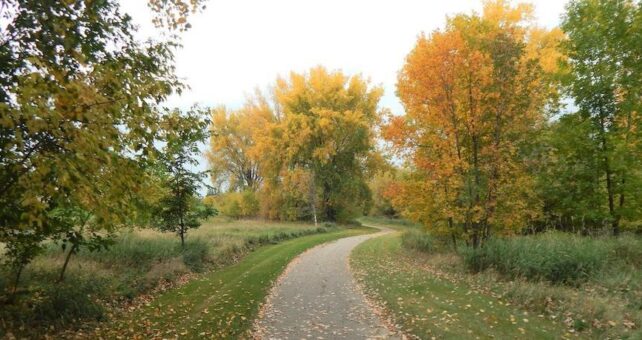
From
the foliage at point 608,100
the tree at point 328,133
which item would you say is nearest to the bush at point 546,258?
Answer: the foliage at point 608,100

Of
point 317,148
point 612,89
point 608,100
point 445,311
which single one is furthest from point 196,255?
point 317,148

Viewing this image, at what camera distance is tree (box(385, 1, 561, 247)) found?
45.8 feet

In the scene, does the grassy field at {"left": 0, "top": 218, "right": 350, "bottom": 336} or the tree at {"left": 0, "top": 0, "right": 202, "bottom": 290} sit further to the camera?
the grassy field at {"left": 0, "top": 218, "right": 350, "bottom": 336}

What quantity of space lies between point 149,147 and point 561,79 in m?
16.6

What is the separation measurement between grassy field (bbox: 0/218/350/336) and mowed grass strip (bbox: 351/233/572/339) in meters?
6.32

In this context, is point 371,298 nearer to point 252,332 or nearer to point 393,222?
point 252,332

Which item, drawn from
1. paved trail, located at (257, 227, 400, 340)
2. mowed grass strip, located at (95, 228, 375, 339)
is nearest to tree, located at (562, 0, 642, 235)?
paved trail, located at (257, 227, 400, 340)

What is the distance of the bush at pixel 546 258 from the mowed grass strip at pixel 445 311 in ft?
5.51

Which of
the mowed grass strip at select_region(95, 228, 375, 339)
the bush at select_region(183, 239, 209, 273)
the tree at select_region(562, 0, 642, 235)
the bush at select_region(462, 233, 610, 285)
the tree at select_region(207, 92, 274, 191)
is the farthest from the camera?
the tree at select_region(207, 92, 274, 191)

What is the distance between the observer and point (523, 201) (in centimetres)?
1414

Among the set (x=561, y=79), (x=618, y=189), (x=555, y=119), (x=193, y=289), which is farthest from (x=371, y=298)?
(x=555, y=119)

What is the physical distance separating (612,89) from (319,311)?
13.5 metres

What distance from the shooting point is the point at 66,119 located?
13.2 feet

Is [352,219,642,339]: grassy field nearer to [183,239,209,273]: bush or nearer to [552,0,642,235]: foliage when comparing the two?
[552,0,642,235]: foliage
